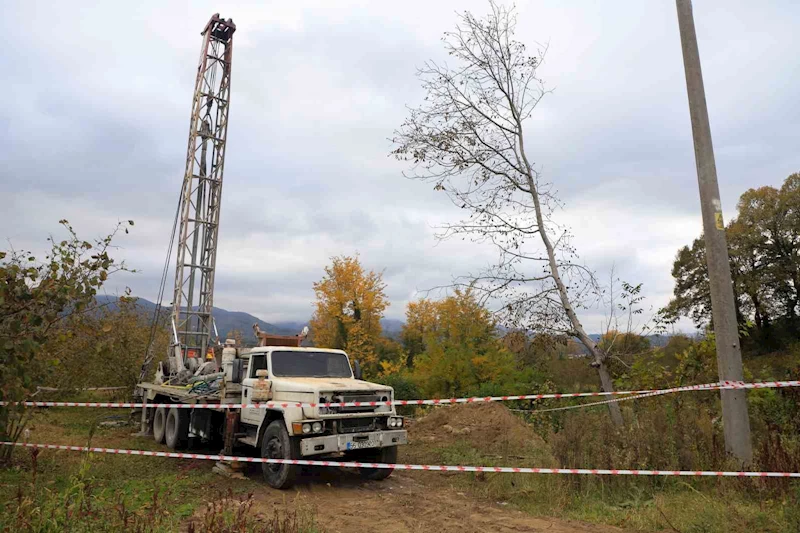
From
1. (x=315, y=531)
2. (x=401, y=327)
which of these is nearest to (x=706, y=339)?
(x=315, y=531)

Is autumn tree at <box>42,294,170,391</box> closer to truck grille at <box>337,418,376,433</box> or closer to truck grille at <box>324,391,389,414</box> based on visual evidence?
truck grille at <box>324,391,389,414</box>

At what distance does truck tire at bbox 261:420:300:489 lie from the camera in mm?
7680

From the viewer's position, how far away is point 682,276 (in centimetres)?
3400

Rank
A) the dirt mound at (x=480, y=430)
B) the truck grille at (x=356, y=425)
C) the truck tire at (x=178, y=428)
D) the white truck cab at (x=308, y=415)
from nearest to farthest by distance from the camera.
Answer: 1. the white truck cab at (x=308, y=415)
2. the truck grille at (x=356, y=425)
3. the truck tire at (x=178, y=428)
4. the dirt mound at (x=480, y=430)

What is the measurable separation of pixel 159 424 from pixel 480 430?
7.25 m

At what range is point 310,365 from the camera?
9.57 meters

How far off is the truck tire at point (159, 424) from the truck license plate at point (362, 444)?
5.87m

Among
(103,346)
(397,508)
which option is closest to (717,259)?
(397,508)

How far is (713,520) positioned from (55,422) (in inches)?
572

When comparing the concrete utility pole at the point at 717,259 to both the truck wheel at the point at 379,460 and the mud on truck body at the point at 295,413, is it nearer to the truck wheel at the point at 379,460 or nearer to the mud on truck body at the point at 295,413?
the mud on truck body at the point at 295,413

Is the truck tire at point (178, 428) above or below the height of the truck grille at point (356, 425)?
below

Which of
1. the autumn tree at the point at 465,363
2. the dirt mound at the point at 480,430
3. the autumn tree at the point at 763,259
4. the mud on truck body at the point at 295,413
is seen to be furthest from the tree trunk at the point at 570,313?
the autumn tree at the point at 763,259

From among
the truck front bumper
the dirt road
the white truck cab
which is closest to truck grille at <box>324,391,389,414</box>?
the white truck cab

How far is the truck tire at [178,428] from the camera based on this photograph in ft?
35.9
